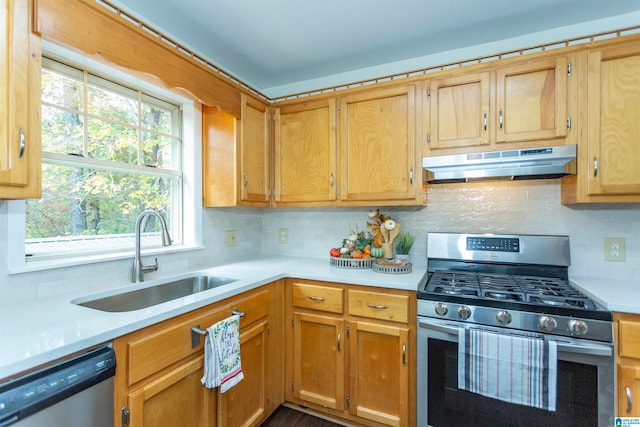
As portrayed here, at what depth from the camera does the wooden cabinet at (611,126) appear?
1500 millimetres

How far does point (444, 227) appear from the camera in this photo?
2111mm

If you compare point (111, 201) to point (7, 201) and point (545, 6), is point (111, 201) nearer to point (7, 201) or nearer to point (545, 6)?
point (7, 201)

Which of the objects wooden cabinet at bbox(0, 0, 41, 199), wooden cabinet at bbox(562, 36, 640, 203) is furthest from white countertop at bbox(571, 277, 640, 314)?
wooden cabinet at bbox(0, 0, 41, 199)

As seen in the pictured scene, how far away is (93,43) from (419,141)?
5.60ft

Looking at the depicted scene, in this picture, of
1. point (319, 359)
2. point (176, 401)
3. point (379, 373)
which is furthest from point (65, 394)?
point (379, 373)

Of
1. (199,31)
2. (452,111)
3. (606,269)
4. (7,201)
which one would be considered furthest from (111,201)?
(606,269)

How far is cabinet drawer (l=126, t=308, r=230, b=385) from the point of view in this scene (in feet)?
3.42

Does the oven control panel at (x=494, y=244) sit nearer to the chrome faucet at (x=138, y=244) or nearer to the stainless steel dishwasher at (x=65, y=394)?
the chrome faucet at (x=138, y=244)

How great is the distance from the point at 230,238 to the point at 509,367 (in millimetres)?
1907

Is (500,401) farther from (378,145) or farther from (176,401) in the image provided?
(378,145)

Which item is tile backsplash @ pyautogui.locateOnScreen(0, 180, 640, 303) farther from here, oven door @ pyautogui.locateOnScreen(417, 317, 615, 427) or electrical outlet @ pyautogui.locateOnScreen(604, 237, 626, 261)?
oven door @ pyautogui.locateOnScreen(417, 317, 615, 427)

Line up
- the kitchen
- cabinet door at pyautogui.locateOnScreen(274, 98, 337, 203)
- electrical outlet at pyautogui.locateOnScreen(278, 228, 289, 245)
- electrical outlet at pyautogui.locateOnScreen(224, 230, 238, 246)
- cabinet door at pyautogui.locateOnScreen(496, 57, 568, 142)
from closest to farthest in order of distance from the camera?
the kitchen < cabinet door at pyautogui.locateOnScreen(496, 57, 568, 142) < cabinet door at pyautogui.locateOnScreen(274, 98, 337, 203) < electrical outlet at pyautogui.locateOnScreen(224, 230, 238, 246) < electrical outlet at pyautogui.locateOnScreen(278, 228, 289, 245)

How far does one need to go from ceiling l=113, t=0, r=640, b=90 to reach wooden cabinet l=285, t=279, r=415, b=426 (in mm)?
1576

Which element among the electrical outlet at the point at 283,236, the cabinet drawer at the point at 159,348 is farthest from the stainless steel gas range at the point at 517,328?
the electrical outlet at the point at 283,236
